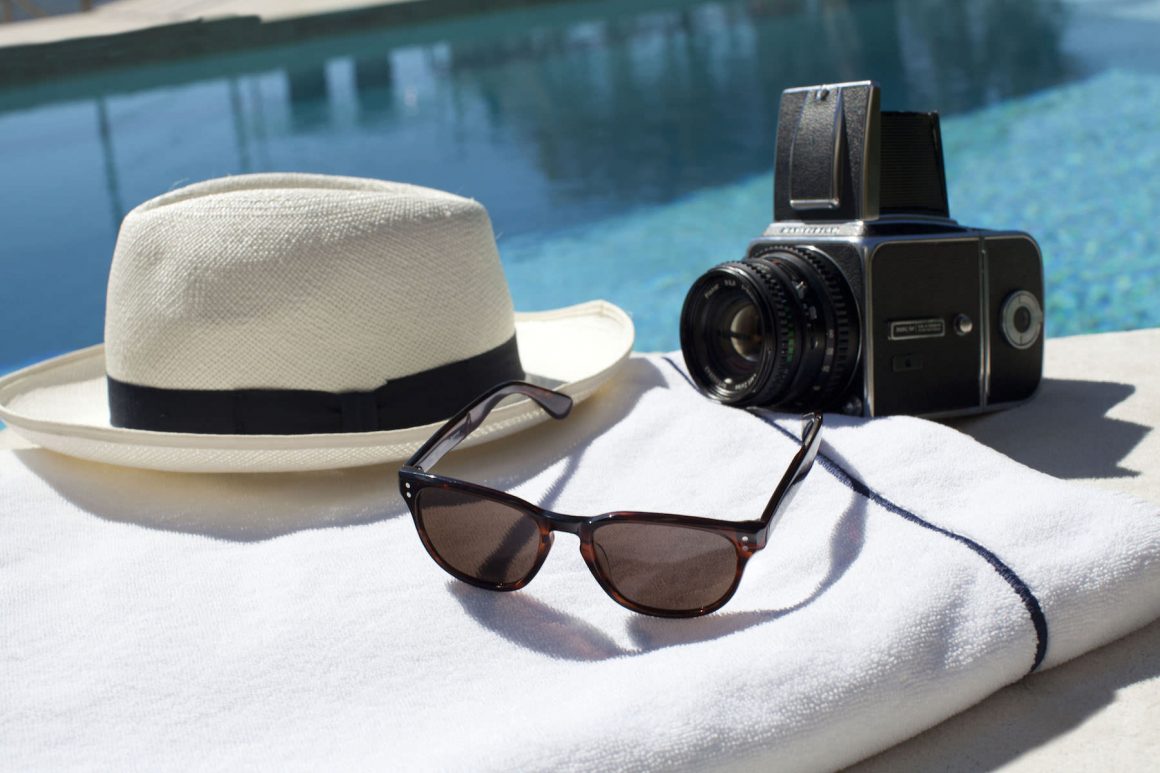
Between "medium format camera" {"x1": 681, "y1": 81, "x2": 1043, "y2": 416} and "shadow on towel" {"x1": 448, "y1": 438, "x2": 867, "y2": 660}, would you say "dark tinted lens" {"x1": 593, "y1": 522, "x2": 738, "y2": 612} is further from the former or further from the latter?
"medium format camera" {"x1": 681, "y1": 81, "x2": 1043, "y2": 416}

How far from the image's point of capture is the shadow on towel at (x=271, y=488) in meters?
0.98

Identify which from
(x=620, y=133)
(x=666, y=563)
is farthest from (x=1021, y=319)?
→ (x=620, y=133)

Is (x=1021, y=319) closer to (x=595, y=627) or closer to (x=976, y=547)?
(x=976, y=547)

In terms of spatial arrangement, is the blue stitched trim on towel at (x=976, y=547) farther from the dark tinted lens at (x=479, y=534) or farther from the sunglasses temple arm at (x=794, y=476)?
the dark tinted lens at (x=479, y=534)

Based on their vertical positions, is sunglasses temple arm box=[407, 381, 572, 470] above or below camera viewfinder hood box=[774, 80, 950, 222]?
below

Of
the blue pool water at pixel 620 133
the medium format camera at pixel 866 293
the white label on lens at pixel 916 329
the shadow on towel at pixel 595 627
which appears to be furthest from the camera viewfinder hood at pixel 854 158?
the blue pool water at pixel 620 133

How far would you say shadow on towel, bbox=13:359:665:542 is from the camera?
980mm

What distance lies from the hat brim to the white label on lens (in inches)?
11.6

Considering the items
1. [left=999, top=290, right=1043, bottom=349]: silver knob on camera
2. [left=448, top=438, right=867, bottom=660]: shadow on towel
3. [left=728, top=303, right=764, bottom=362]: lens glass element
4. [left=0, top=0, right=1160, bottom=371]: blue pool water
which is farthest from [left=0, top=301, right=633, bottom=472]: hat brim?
[left=0, top=0, right=1160, bottom=371]: blue pool water

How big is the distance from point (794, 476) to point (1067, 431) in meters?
0.52

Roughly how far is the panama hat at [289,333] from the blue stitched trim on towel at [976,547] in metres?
0.32

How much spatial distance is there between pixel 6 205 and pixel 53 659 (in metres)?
3.95

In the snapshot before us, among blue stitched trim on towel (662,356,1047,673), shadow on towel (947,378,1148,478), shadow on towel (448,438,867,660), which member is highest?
blue stitched trim on towel (662,356,1047,673)

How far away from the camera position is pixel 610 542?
0.76 metres
